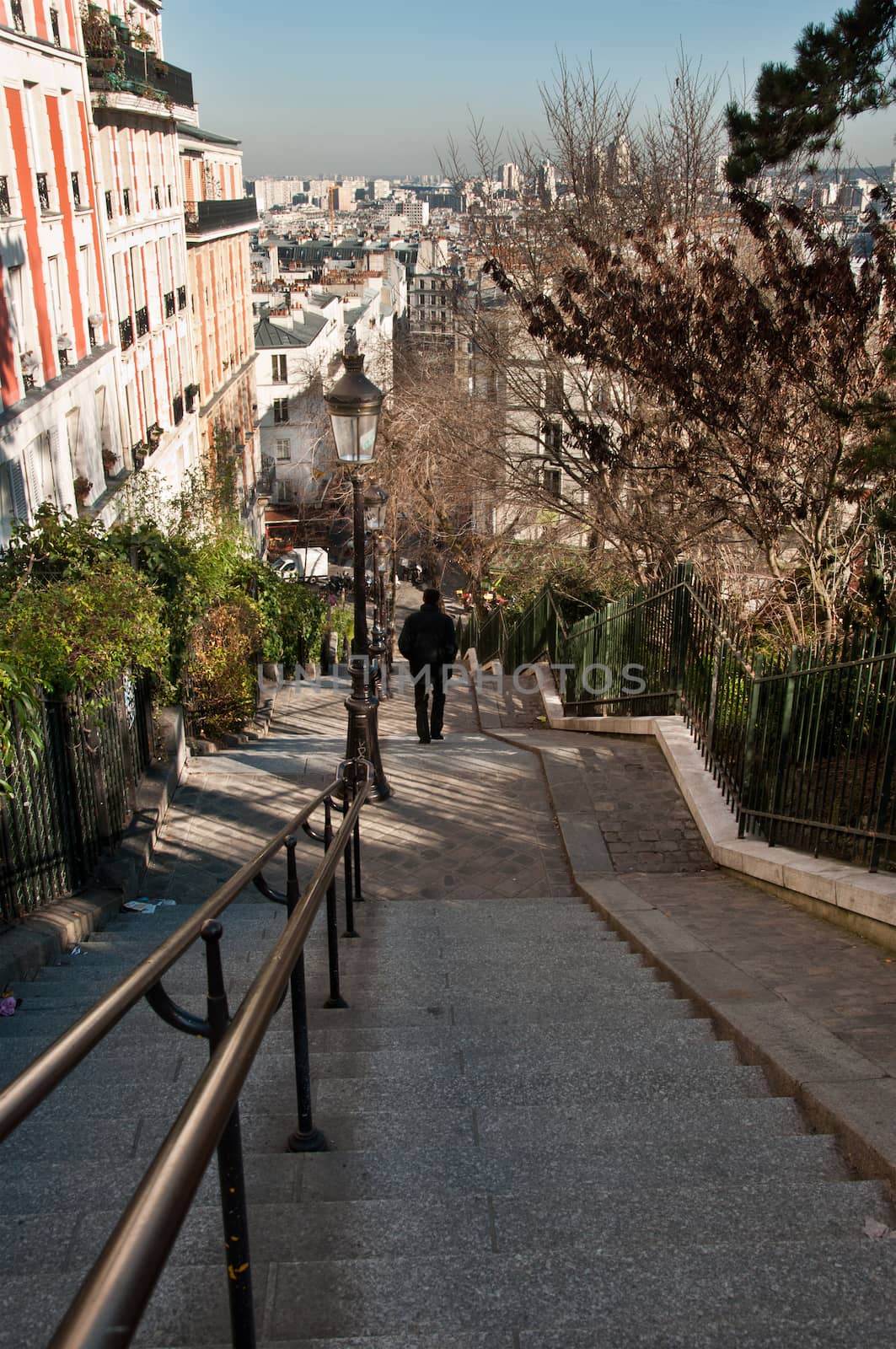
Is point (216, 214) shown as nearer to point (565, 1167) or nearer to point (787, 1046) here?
point (787, 1046)

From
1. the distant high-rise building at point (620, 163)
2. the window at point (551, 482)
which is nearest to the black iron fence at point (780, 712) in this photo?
the window at point (551, 482)

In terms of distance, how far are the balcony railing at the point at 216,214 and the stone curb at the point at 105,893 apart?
28341 mm

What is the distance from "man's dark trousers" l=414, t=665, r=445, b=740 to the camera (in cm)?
1086

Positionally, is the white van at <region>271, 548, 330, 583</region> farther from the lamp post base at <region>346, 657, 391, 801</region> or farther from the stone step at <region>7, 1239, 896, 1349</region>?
the stone step at <region>7, 1239, 896, 1349</region>

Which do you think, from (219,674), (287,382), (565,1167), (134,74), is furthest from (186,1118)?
(287,382)

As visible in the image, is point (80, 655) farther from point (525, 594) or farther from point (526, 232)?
point (525, 594)

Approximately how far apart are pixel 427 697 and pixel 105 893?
4898 mm

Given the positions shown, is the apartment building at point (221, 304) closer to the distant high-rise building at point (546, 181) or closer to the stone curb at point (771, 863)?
the distant high-rise building at point (546, 181)

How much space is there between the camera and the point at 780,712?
6.71m

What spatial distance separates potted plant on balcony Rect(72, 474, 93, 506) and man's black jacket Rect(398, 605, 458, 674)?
37.5 feet

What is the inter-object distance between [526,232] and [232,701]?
9.96m

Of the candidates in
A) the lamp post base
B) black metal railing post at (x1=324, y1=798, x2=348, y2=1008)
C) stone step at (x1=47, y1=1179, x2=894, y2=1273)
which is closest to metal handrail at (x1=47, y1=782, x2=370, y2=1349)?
stone step at (x1=47, y1=1179, x2=894, y2=1273)

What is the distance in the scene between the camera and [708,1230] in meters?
2.41

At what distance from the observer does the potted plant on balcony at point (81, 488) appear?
19.5 m
